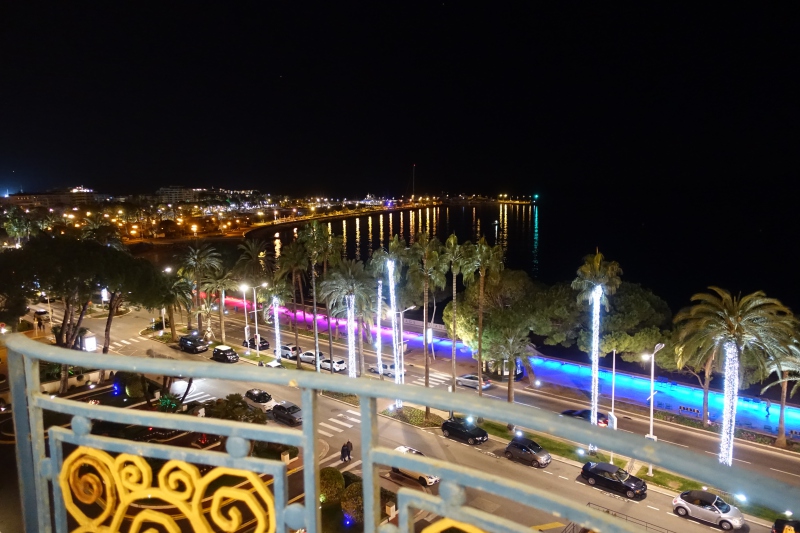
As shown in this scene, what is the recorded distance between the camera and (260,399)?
28031mm

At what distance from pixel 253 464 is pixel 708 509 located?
20.2 meters

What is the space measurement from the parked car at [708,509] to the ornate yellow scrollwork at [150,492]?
65.1ft

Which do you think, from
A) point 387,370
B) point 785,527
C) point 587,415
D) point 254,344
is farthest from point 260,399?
point 785,527

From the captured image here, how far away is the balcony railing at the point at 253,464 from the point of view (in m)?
1.81

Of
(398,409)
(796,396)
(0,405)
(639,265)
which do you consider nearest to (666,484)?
(398,409)

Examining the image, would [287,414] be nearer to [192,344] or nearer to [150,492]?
[192,344]

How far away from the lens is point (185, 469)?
2590mm

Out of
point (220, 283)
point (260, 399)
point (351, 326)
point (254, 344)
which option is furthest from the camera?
point (220, 283)

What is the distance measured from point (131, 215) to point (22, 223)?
181ft

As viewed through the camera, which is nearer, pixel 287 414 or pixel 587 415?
pixel 287 414

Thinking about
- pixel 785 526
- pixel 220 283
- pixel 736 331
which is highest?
pixel 785 526

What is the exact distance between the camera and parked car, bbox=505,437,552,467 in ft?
71.6

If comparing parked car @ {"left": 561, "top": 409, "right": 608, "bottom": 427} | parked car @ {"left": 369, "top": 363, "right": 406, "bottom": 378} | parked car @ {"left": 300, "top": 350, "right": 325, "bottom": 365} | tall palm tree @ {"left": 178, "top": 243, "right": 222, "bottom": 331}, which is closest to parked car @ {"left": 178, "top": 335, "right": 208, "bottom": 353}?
tall palm tree @ {"left": 178, "top": 243, "right": 222, "bottom": 331}

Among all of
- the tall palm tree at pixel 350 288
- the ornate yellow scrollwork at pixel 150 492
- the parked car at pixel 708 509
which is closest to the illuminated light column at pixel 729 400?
the parked car at pixel 708 509
